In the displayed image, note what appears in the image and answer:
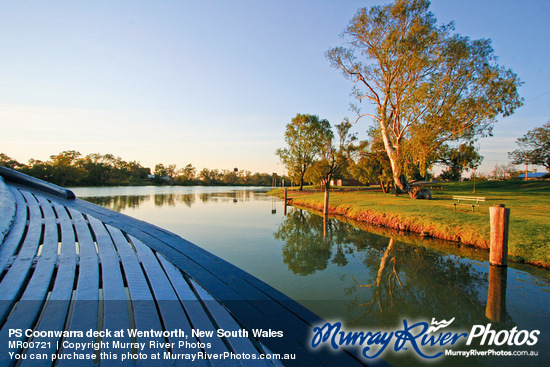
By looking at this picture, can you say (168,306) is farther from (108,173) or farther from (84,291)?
(108,173)

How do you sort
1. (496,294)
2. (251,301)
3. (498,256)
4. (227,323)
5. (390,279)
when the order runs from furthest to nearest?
(498,256), (390,279), (496,294), (251,301), (227,323)

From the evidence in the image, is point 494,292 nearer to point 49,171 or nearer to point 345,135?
point 345,135

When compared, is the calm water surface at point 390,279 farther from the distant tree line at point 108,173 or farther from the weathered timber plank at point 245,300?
the distant tree line at point 108,173

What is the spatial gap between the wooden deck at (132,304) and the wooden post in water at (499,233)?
6.14m

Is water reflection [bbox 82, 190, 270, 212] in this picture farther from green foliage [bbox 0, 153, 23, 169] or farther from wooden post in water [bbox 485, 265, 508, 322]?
green foliage [bbox 0, 153, 23, 169]

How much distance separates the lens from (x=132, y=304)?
1894 millimetres

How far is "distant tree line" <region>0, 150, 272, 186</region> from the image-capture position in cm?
5181

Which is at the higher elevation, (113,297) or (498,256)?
(113,297)

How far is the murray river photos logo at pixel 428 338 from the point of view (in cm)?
345

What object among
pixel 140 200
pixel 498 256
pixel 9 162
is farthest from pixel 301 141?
pixel 9 162

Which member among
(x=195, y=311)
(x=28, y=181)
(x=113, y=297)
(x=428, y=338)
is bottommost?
(x=428, y=338)

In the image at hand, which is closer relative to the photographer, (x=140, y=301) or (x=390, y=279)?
(x=140, y=301)

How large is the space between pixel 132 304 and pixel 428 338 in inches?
156

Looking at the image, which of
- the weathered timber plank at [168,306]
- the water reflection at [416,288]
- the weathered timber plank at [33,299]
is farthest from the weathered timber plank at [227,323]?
the water reflection at [416,288]
